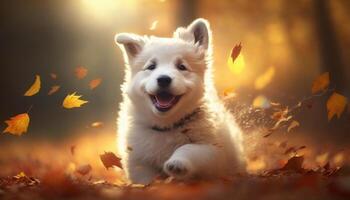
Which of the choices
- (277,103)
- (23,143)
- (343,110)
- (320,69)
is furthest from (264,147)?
(23,143)

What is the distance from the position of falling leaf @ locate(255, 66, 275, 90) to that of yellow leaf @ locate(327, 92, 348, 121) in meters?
1.13

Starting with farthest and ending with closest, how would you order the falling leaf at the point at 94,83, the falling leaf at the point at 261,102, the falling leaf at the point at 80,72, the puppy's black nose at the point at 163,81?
the falling leaf at the point at 80,72, the falling leaf at the point at 94,83, the falling leaf at the point at 261,102, the puppy's black nose at the point at 163,81

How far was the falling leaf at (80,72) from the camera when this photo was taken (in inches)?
351

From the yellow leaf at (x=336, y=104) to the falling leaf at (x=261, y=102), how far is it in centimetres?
94

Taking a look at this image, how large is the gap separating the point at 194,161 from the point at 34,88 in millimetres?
4711

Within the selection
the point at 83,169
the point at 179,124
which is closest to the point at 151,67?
the point at 179,124

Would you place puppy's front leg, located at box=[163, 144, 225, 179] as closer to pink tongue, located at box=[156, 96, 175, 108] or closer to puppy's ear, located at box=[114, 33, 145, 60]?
pink tongue, located at box=[156, 96, 175, 108]

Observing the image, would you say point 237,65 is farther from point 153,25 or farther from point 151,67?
point 151,67

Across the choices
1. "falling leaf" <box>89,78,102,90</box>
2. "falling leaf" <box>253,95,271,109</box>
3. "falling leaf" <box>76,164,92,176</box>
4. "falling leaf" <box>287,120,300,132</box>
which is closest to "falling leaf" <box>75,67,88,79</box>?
"falling leaf" <box>89,78,102,90</box>

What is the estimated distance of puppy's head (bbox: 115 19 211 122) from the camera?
15.8 feet

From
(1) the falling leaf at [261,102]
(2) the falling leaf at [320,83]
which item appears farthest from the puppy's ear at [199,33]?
(2) the falling leaf at [320,83]

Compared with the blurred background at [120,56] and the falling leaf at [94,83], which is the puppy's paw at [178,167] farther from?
the falling leaf at [94,83]

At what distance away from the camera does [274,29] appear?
9.73 m

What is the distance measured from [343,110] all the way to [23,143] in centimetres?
499
